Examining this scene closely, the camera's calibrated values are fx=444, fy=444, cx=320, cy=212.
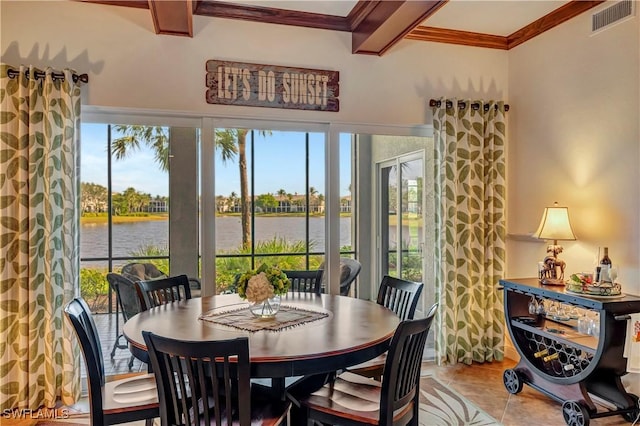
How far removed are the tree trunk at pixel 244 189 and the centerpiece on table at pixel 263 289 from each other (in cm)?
130

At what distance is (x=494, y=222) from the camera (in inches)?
159

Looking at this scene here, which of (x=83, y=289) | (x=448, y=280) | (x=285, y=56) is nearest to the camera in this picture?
(x=83, y=289)

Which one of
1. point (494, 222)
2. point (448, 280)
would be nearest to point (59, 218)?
point (448, 280)

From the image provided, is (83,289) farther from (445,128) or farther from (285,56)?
(445,128)

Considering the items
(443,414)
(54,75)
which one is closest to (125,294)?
(54,75)

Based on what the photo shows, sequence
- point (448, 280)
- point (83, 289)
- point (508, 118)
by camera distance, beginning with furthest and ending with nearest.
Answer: point (508, 118), point (448, 280), point (83, 289)

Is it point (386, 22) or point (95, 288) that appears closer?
point (386, 22)

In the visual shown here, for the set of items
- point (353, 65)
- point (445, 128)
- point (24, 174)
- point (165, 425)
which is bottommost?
point (165, 425)

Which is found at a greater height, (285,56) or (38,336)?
(285,56)

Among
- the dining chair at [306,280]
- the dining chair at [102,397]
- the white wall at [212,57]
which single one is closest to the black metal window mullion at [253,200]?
the white wall at [212,57]

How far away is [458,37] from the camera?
4.04m

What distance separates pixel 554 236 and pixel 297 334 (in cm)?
218

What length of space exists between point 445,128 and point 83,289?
3.29 metres

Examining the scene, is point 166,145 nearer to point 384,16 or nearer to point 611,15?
point 384,16
